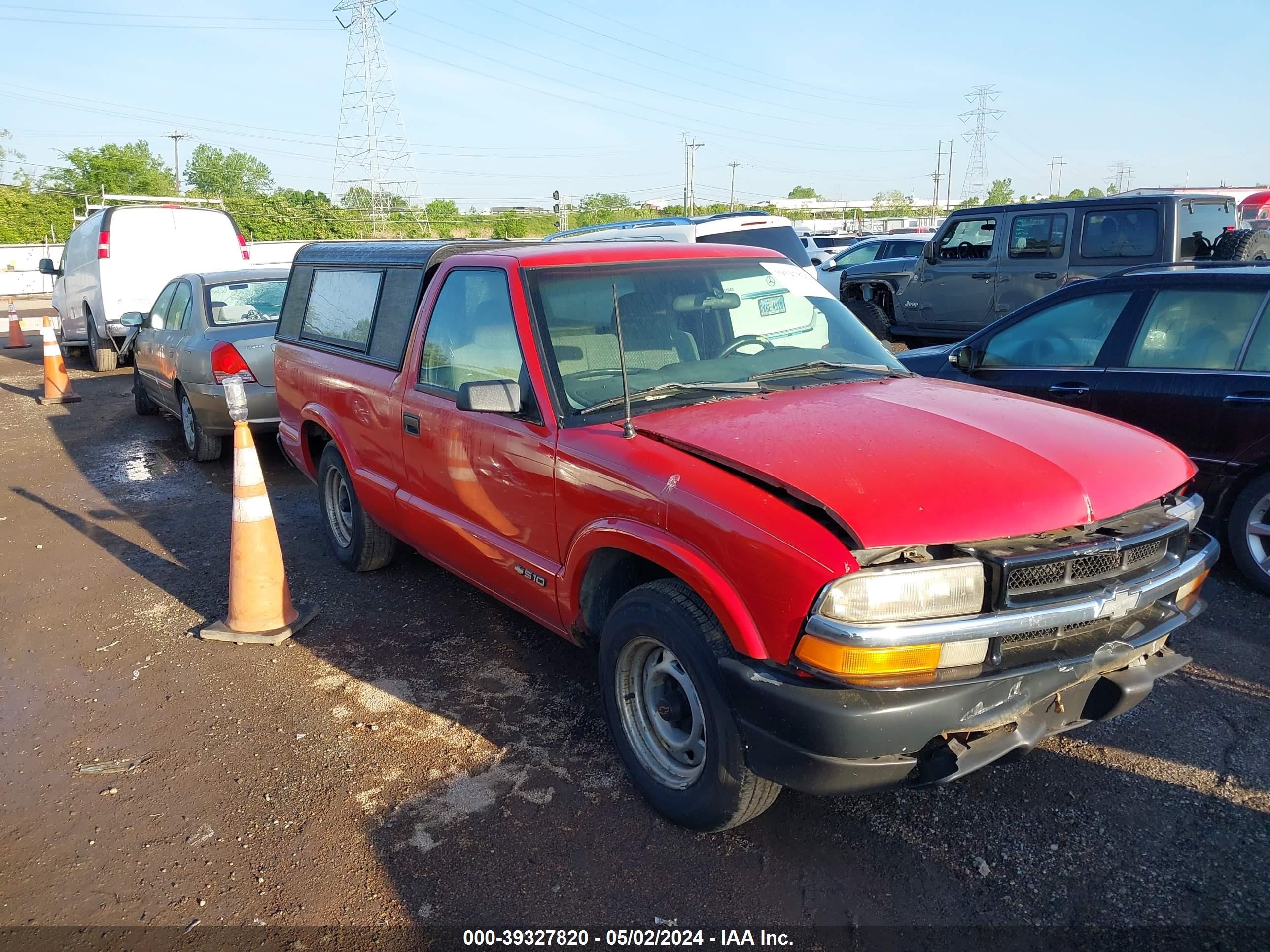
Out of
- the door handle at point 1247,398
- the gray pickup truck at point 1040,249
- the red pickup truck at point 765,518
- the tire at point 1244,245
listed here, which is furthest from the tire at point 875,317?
the red pickup truck at point 765,518

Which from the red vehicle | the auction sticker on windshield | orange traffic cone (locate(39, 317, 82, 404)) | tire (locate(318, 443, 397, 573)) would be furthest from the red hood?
the red vehicle

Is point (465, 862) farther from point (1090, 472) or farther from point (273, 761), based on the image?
point (1090, 472)

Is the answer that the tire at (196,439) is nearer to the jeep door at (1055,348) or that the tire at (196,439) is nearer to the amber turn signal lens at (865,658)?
the jeep door at (1055,348)

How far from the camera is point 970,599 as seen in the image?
258 centimetres

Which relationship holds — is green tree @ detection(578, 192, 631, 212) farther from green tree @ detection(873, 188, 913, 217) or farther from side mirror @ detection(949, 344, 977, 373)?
side mirror @ detection(949, 344, 977, 373)

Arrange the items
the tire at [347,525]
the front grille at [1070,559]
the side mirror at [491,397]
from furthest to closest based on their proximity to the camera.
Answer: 1. the tire at [347,525]
2. the side mirror at [491,397]
3. the front grille at [1070,559]

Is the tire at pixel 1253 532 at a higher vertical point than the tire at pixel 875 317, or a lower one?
lower

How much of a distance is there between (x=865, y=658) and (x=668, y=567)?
69cm

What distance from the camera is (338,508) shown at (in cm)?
577

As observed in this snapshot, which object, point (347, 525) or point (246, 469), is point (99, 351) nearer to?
point (347, 525)

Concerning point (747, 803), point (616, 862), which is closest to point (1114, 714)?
point (747, 803)

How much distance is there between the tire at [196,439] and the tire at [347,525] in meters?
3.26

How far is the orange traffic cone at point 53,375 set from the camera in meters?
12.2

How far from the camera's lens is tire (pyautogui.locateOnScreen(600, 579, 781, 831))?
2781 millimetres
